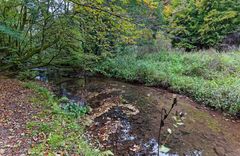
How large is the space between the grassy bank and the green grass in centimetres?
496

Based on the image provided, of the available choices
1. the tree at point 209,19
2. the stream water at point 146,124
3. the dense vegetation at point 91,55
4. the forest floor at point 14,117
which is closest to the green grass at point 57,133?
the dense vegetation at point 91,55

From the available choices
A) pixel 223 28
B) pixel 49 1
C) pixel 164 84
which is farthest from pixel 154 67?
pixel 223 28

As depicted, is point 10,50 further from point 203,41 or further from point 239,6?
point 239,6

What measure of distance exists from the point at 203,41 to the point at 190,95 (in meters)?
9.75

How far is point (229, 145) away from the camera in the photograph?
19.5 feet

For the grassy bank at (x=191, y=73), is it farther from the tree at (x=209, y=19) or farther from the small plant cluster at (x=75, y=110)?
the small plant cluster at (x=75, y=110)

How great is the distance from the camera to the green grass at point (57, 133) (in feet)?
14.1

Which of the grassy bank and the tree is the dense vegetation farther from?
the tree

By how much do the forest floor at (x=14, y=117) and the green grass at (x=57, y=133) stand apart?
0.18 metres

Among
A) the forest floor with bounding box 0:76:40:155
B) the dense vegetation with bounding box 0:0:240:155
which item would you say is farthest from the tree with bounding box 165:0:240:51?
the forest floor with bounding box 0:76:40:155

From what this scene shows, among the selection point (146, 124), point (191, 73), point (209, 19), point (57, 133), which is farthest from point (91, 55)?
point (209, 19)

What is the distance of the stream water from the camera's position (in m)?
5.59

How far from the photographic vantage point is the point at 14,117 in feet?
18.2

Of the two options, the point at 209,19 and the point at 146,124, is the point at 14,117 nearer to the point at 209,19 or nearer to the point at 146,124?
the point at 146,124
